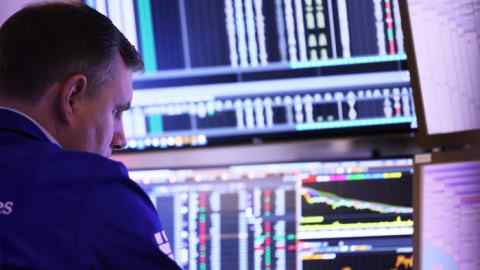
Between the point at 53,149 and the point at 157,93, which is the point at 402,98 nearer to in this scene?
the point at 157,93

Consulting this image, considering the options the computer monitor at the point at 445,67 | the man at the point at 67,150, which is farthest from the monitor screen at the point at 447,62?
the man at the point at 67,150

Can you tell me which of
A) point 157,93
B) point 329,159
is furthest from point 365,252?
point 157,93

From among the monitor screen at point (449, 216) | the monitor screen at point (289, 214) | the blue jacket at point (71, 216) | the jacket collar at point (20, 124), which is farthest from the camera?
the monitor screen at point (289, 214)

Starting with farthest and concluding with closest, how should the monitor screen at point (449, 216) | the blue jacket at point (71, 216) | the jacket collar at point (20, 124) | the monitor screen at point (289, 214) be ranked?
the monitor screen at point (289, 214) < the monitor screen at point (449, 216) < the jacket collar at point (20, 124) < the blue jacket at point (71, 216)

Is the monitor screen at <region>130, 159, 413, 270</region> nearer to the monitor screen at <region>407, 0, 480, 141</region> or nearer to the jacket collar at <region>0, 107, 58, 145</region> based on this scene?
the monitor screen at <region>407, 0, 480, 141</region>

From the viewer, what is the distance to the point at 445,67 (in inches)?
61.9

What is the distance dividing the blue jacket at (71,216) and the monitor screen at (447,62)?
64 cm

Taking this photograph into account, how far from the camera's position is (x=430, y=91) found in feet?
5.20

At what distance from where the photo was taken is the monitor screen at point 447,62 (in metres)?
1.54

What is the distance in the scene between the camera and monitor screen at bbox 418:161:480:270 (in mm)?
1502

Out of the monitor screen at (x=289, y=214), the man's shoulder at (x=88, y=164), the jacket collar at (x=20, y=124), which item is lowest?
the monitor screen at (x=289, y=214)

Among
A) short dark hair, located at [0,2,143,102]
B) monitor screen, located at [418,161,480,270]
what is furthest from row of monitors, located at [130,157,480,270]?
short dark hair, located at [0,2,143,102]

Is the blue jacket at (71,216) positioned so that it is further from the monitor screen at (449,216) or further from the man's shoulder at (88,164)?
the monitor screen at (449,216)

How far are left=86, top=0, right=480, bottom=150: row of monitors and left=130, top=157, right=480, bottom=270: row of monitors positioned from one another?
73mm
